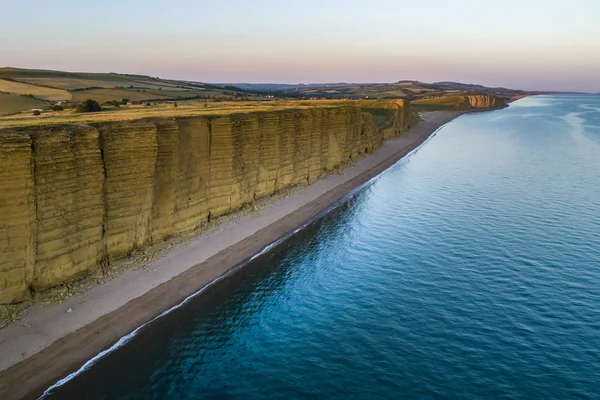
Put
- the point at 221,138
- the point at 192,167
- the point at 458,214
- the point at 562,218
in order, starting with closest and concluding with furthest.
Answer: the point at 192,167, the point at 221,138, the point at 562,218, the point at 458,214

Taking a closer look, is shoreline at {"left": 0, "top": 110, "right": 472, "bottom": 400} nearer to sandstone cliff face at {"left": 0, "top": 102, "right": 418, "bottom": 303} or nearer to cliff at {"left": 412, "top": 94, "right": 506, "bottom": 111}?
sandstone cliff face at {"left": 0, "top": 102, "right": 418, "bottom": 303}

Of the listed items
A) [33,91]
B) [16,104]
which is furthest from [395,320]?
[33,91]

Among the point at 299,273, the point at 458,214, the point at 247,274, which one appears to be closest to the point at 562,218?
the point at 458,214

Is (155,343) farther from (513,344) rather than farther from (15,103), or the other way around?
(15,103)

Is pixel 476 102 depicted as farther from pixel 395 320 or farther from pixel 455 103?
pixel 395 320

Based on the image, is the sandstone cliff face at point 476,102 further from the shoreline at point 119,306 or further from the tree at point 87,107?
the tree at point 87,107

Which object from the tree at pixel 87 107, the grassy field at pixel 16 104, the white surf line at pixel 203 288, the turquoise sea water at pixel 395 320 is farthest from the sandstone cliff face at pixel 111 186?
the grassy field at pixel 16 104
